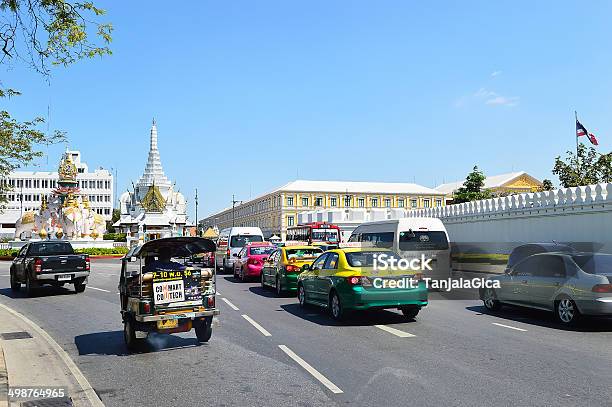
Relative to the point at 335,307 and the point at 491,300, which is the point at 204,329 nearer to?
the point at 335,307

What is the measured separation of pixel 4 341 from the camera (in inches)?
416

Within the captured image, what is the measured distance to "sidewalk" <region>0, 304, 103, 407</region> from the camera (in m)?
6.73

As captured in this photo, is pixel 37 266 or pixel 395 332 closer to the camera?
pixel 395 332

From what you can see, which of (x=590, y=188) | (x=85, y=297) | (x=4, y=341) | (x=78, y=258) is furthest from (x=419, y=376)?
(x=590, y=188)

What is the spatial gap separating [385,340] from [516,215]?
59.9 ft

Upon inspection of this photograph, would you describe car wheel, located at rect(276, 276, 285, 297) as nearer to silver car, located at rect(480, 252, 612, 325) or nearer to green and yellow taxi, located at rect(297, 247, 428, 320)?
green and yellow taxi, located at rect(297, 247, 428, 320)

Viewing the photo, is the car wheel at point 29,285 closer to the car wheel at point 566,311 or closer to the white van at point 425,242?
the white van at point 425,242

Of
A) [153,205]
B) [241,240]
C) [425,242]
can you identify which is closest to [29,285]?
[241,240]

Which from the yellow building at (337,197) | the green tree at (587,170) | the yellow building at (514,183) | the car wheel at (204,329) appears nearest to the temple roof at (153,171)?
the yellow building at (337,197)

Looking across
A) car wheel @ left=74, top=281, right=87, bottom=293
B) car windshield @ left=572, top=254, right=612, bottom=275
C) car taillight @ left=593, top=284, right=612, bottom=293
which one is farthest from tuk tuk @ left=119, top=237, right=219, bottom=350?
car wheel @ left=74, top=281, right=87, bottom=293

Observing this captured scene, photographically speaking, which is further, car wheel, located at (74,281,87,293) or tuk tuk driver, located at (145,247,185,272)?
car wheel, located at (74,281,87,293)

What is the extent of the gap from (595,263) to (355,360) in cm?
599

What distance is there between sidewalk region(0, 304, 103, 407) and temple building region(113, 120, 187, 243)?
7969 centimetres

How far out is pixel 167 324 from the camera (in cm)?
912
